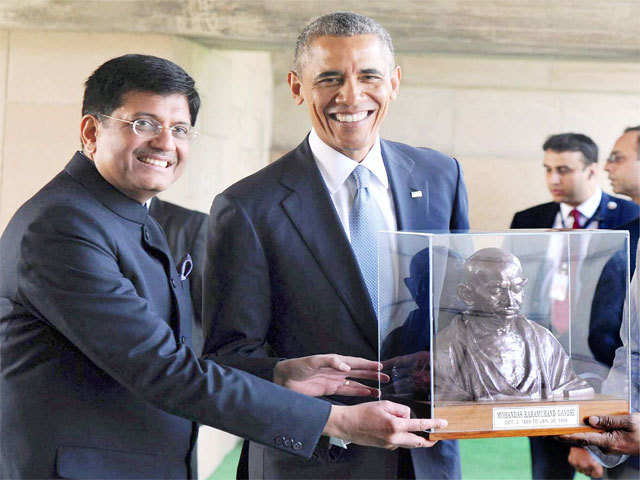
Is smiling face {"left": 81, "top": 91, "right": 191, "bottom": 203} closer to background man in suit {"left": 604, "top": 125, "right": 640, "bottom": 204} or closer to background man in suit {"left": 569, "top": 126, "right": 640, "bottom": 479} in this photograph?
background man in suit {"left": 569, "top": 126, "right": 640, "bottom": 479}

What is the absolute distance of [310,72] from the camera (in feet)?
5.71

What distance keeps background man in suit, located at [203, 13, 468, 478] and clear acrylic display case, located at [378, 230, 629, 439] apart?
0.38ft

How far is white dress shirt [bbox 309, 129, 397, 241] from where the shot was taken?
1.83 meters

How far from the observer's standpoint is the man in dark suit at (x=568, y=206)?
2.53 meters

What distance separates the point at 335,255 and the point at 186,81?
51cm

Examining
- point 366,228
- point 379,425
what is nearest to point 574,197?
point 366,228

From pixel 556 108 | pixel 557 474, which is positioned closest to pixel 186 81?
pixel 557 474

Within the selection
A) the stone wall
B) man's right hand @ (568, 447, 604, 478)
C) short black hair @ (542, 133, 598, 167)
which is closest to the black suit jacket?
the stone wall

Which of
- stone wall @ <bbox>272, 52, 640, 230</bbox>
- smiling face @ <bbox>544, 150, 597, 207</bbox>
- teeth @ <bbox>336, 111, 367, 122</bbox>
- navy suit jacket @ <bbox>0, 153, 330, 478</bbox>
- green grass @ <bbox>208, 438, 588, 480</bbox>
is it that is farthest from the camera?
green grass @ <bbox>208, 438, 588, 480</bbox>

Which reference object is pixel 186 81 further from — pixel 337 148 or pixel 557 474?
pixel 557 474

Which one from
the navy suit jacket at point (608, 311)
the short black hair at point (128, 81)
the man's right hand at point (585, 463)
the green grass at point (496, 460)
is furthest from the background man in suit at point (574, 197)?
the short black hair at point (128, 81)

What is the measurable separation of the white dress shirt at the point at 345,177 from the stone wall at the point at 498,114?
0.99 m

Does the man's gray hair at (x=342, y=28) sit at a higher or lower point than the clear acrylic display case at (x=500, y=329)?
higher

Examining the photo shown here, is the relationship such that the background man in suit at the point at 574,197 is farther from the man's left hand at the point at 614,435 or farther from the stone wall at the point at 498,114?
the man's left hand at the point at 614,435
